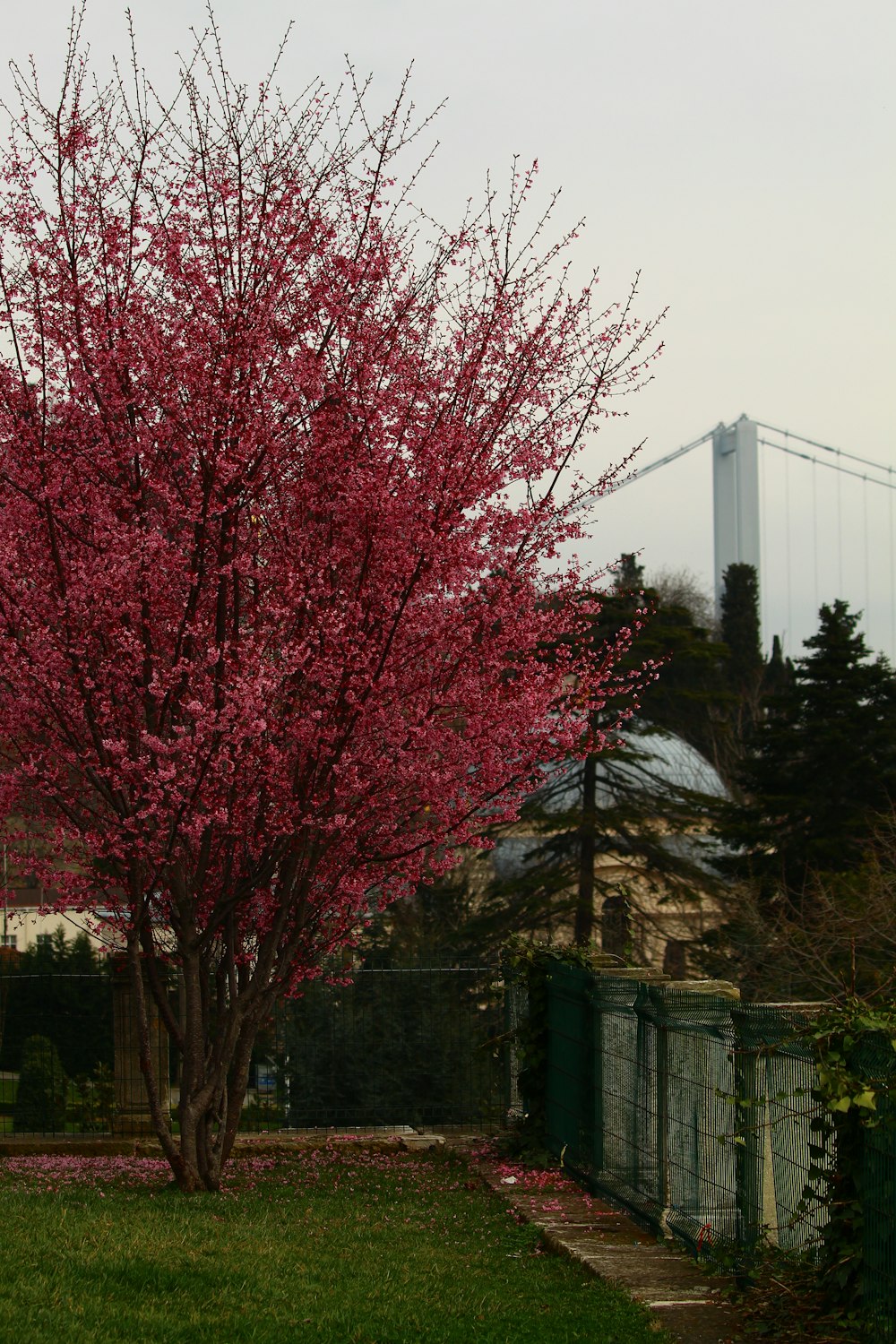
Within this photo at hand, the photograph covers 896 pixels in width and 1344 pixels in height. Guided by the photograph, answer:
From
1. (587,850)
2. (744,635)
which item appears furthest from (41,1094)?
(744,635)

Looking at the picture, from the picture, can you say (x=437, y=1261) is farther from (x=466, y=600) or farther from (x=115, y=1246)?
(x=466, y=600)

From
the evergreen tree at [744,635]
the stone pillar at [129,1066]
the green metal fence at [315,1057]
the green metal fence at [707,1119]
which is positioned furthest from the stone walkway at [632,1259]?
the evergreen tree at [744,635]

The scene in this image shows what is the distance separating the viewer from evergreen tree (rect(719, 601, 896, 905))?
106 feet

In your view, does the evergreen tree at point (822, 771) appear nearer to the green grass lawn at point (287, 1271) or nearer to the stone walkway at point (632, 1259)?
the stone walkway at point (632, 1259)

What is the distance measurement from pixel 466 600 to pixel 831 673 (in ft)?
90.6

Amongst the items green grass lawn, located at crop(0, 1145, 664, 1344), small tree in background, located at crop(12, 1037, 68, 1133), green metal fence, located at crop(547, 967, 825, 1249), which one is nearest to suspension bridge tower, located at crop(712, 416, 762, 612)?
small tree in background, located at crop(12, 1037, 68, 1133)

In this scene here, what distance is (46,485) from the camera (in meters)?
8.20

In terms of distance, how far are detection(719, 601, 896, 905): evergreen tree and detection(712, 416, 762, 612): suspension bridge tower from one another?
59042 mm

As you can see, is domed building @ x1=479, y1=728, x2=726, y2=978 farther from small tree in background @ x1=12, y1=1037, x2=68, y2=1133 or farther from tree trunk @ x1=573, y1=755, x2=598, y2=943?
small tree in background @ x1=12, y1=1037, x2=68, y2=1133

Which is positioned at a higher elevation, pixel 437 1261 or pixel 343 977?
pixel 343 977

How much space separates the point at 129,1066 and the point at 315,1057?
1.49 metres

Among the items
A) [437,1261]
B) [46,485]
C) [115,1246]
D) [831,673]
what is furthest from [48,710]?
[831,673]

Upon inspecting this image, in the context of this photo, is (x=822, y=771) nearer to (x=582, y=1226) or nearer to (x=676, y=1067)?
(x=582, y=1226)

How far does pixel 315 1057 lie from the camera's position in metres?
12.3
